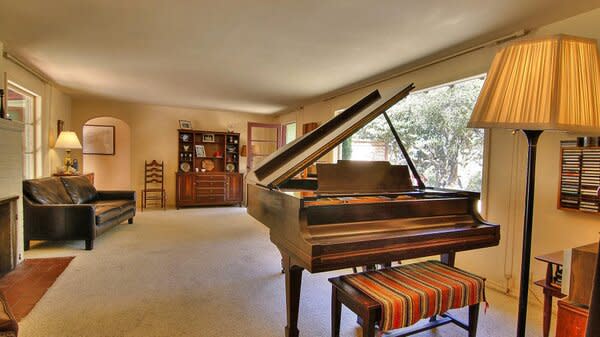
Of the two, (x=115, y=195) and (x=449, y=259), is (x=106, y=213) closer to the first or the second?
(x=115, y=195)

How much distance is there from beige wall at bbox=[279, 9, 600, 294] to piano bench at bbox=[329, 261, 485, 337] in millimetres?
1232

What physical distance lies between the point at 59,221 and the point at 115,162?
3.59 m

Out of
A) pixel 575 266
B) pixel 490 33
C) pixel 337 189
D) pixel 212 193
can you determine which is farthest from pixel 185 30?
pixel 212 193

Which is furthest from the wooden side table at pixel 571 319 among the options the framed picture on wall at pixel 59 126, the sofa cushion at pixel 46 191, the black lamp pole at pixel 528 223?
the framed picture on wall at pixel 59 126

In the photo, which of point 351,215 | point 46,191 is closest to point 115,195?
point 46,191

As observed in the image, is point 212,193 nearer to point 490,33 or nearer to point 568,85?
point 490,33

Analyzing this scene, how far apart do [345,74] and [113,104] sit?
5332 millimetres

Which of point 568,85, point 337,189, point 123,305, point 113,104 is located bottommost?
point 123,305

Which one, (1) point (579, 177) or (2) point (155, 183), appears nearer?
(1) point (579, 177)

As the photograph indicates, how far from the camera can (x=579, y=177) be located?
2285mm

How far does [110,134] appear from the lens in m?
7.00

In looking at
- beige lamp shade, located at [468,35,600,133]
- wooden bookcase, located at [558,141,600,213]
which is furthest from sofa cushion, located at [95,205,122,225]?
wooden bookcase, located at [558,141,600,213]

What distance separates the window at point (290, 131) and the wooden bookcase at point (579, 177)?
527cm

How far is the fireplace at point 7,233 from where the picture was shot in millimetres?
2953
